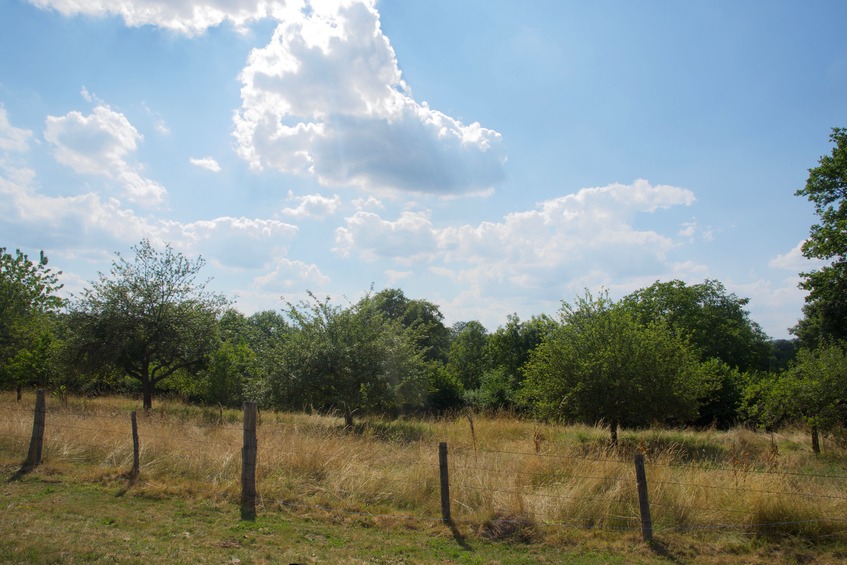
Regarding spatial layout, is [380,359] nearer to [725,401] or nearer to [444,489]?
[444,489]

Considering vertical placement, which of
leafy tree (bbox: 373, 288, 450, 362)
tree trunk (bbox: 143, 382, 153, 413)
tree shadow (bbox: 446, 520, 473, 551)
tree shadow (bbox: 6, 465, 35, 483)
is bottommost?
tree shadow (bbox: 446, 520, 473, 551)

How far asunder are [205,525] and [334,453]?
308 cm

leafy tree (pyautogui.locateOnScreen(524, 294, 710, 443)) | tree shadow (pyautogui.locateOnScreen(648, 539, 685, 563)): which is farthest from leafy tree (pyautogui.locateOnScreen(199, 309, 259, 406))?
tree shadow (pyautogui.locateOnScreen(648, 539, 685, 563))

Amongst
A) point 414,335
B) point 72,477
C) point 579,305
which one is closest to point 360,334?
point 414,335

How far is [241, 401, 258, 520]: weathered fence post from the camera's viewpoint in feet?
27.4

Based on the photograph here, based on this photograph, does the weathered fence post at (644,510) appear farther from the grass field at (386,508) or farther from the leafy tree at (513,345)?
the leafy tree at (513,345)

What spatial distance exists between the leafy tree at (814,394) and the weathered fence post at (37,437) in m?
21.3

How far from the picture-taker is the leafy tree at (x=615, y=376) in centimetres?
1820

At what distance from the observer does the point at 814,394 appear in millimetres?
17797

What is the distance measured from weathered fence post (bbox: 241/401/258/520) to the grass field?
0.27 m

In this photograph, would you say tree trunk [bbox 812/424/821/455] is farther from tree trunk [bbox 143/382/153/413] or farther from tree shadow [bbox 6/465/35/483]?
tree trunk [bbox 143/382/153/413]

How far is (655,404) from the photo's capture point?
18266 millimetres

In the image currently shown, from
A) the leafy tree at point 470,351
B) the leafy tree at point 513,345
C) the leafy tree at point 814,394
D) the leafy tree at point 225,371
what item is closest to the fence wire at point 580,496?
the leafy tree at point 814,394

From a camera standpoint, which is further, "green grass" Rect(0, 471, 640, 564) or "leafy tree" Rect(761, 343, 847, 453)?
"leafy tree" Rect(761, 343, 847, 453)
